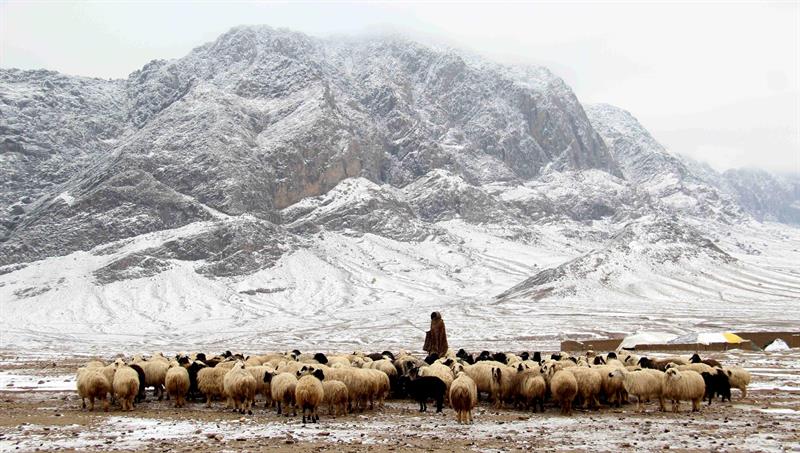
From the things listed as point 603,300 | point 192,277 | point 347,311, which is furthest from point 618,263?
point 192,277

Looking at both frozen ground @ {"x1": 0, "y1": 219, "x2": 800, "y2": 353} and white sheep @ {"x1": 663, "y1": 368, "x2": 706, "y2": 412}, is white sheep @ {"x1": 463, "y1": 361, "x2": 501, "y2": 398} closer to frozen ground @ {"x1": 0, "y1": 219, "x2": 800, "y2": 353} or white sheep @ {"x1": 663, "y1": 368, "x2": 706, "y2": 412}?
white sheep @ {"x1": 663, "y1": 368, "x2": 706, "y2": 412}

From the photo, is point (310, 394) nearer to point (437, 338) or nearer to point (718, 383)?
point (718, 383)

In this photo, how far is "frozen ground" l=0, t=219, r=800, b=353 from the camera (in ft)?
361

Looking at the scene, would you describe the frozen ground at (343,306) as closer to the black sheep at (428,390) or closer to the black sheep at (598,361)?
the black sheep at (598,361)

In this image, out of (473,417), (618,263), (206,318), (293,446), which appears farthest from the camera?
(618,263)

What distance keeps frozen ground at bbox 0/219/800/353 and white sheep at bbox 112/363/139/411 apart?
208ft

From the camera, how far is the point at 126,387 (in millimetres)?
23562

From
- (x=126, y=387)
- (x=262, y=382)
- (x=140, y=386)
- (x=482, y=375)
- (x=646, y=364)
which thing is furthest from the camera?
(x=646, y=364)

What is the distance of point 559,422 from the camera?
2061 centimetres

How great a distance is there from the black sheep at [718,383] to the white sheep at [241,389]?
1523 cm

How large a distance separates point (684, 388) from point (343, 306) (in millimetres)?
144014

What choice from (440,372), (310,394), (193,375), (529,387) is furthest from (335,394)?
(193,375)

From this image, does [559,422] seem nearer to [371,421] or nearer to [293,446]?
[371,421]

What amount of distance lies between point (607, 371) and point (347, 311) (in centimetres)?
13314
